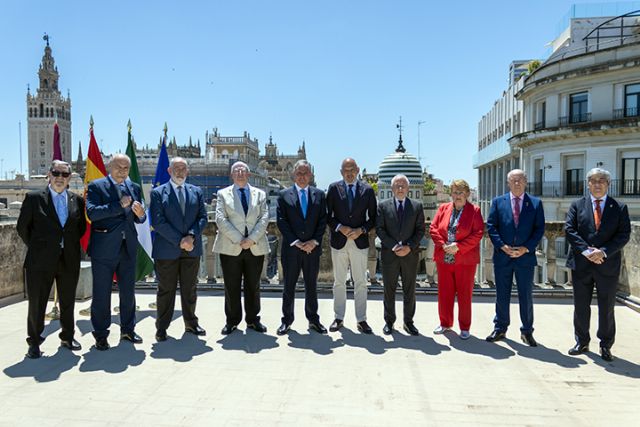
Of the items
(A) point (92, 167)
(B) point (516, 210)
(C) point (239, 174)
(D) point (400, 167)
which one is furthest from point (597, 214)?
(D) point (400, 167)

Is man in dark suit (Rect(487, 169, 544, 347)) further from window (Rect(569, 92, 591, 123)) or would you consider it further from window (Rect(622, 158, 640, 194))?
window (Rect(569, 92, 591, 123))

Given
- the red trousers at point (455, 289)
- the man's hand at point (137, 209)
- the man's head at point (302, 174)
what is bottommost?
the red trousers at point (455, 289)

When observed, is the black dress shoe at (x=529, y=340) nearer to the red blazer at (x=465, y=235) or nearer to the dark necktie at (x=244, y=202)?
the red blazer at (x=465, y=235)

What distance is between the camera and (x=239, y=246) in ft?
18.6

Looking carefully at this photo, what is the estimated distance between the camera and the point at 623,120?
2494 centimetres

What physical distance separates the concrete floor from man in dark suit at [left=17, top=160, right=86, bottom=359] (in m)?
0.33

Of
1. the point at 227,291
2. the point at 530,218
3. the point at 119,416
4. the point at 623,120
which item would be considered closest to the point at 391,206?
the point at 530,218

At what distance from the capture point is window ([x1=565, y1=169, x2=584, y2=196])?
27.8m

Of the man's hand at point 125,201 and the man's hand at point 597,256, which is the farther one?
the man's hand at point 125,201

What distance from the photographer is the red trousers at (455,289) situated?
552 centimetres

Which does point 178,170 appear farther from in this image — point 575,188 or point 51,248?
point 575,188

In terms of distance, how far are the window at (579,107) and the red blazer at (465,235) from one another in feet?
82.5

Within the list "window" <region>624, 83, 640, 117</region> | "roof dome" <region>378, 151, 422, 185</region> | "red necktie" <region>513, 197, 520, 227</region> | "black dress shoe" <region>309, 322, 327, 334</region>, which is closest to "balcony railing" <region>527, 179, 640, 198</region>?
"window" <region>624, 83, 640, 117</region>

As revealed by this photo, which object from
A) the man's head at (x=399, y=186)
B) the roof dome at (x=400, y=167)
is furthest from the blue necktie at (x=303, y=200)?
the roof dome at (x=400, y=167)
